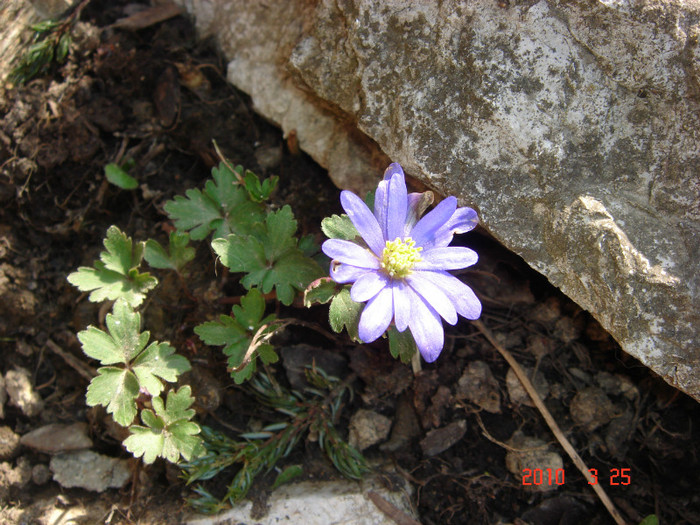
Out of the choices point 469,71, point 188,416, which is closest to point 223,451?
point 188,416

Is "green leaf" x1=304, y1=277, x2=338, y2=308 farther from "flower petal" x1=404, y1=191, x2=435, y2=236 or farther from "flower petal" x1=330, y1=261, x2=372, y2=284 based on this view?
"flower petal" x1=404, y1=191, x2=435, y2=236

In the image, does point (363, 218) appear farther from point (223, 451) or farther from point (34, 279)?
point (34, 279)

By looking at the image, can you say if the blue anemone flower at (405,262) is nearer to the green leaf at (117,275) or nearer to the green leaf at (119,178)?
the green leaf at (117,275)

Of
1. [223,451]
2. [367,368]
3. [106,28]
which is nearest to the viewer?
[223,451]

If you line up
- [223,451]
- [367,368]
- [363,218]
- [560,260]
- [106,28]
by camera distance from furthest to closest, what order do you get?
[106,28] < [367,368] < [223,451] < [560,260] < [363,218]

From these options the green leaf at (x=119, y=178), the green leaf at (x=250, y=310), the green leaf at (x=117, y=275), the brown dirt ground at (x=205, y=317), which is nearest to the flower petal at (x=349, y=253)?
the green leaf at (x=250, y=310)

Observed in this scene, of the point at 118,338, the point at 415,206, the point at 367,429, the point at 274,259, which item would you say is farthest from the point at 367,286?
the point at 118,338
